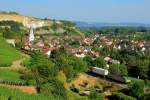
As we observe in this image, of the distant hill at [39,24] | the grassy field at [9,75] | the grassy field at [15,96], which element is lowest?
the distant hill at [39,24]

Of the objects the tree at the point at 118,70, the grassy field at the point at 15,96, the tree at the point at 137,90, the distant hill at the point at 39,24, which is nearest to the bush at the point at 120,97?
the tree at the point at 137,90

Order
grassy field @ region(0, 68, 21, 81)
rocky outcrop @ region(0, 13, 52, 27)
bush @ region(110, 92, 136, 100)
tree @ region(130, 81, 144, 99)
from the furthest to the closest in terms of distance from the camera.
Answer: rocky outcrop @ region(0, 13, 52, 27) → tree @ region(130, 81, 144, 99) → grassy field @ region(0, 68, 21, 81) → bush @ region(110, 92, 136, 100)

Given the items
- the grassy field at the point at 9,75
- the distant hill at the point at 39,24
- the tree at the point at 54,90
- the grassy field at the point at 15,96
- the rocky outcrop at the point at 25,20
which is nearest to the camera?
the grassy field at the point at 15,96

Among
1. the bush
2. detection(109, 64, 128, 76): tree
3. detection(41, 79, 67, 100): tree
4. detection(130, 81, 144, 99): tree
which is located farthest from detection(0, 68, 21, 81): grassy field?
detection(109, 64, 128, 76): tree

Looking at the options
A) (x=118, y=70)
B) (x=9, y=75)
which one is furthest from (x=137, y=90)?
(x=118, y=70)

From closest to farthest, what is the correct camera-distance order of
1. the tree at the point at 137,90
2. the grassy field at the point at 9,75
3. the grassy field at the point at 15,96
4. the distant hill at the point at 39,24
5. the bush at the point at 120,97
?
the grassy field at the point at 15,96 → the bush at the point at 120,97 → the grassy field at the point at 9,75 → the tree at the point at 137,90 → the distant hill at the point at 39,24

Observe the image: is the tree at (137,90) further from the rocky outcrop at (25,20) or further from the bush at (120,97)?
the rocky outcrop at (25,20)

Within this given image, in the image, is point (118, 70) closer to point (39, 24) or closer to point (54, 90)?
point (54, 90)

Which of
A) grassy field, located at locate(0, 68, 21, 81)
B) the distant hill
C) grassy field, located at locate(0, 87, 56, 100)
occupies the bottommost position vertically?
the distant hill

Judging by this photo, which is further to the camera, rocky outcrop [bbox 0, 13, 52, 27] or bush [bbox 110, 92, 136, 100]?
rocky outcrop [bbox 0, 13, 52, 27]

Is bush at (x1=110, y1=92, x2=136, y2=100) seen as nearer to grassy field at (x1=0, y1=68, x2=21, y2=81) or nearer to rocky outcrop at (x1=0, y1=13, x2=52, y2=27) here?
grassy field at (x1=0, y1=68, x2=21, y2=81)

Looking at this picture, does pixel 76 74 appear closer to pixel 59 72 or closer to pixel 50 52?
pixel 59 72

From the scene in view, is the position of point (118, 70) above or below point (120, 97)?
below
